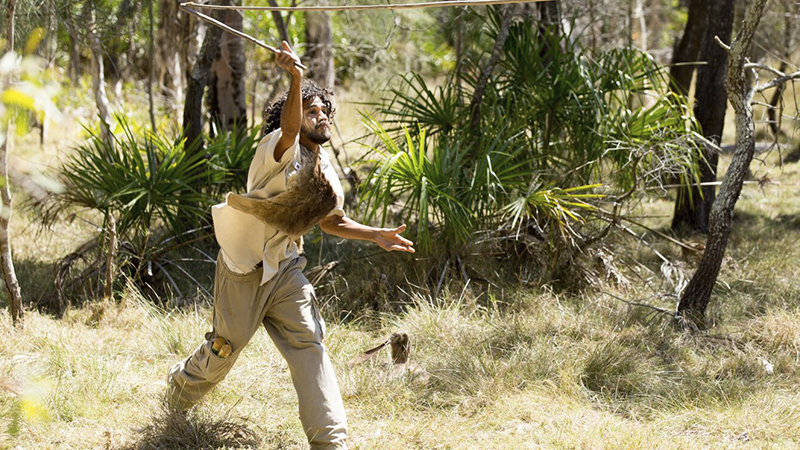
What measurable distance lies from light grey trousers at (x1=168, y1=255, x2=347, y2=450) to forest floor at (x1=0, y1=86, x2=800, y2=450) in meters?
0.40

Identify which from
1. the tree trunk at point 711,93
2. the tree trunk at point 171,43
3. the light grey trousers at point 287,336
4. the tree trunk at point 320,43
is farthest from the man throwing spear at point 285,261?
the tree trunk at point 320,43

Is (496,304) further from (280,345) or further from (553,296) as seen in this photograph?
(280,345)

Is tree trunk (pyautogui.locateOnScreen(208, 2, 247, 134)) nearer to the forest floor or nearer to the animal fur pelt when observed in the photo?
the forest floor

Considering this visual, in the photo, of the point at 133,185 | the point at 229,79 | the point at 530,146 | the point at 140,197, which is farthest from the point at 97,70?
the point at 530,146

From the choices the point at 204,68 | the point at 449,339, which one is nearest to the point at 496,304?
the point at 449,339

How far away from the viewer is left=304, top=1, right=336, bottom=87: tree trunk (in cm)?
1412

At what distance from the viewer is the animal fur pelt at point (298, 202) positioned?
3432 mm

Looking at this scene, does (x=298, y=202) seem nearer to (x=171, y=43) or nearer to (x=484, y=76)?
(x=484, y=76)

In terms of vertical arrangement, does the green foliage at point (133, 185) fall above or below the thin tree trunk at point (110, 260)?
above

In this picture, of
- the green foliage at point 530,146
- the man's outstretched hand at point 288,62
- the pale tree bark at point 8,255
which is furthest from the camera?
the green foliage at point 530,146

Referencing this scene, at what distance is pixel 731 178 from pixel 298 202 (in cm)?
300

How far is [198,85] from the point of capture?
688cm

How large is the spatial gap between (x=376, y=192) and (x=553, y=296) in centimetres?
151

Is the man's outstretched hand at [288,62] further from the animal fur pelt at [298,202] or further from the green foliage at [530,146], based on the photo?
the green foliage at [530,146]
